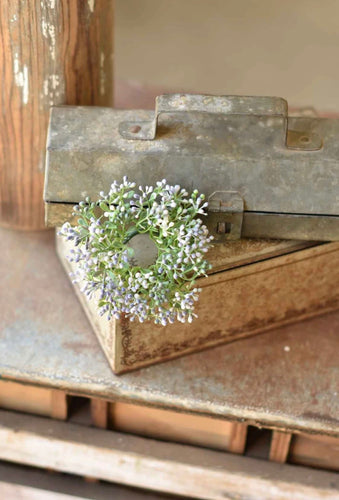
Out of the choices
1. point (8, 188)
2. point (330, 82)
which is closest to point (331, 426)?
point (8, 188)

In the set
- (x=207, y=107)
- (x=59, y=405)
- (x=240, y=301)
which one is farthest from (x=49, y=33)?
(x=59, y=405)

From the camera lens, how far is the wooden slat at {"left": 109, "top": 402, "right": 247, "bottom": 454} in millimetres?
1538

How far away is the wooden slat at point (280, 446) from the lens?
1502 millimetres

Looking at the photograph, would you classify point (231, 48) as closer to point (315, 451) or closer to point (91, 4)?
point (91, 4)

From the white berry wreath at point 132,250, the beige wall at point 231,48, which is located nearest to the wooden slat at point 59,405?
the white berry wreath at point 132,250

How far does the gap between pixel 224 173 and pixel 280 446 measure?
2.13 ft

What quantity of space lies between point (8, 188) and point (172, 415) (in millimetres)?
657

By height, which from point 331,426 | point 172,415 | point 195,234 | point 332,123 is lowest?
point 172,415

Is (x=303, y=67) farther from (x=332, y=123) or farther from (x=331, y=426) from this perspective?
(x=331, y=426)

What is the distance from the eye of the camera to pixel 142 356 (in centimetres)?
140

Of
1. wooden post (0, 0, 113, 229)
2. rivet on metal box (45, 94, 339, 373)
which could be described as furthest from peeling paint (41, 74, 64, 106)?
rivet on metal box (45, 94, 339, 373)

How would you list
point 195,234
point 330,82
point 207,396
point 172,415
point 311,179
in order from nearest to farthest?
1. point 195,234
2. point 311,179
3. point 207,396
4. point 172,415
5. point 330,82

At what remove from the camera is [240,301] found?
1395 millimetres

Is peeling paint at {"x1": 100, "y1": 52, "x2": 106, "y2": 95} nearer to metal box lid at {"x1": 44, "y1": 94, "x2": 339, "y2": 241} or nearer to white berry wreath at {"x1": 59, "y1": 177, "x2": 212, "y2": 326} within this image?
metal box lid at {"x1": 44, "y1": 94, "x2": 339, "y2": 241}
